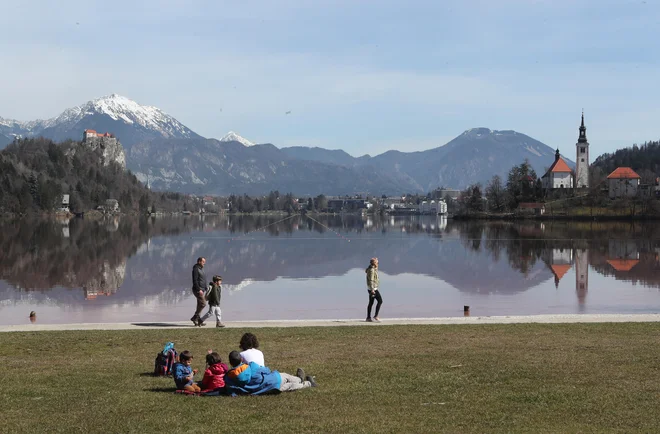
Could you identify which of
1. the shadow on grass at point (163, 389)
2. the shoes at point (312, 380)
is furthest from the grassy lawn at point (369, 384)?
the shoes at point (312, 380)

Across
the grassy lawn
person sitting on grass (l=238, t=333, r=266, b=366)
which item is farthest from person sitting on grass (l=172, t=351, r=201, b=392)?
person sitting on grass (l=238, t=333, r=266, b=366)

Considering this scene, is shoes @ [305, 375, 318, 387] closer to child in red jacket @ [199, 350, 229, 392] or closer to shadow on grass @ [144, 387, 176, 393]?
child in red jacket @ [199, 350, 229, 392]

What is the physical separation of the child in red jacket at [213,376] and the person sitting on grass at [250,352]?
1.57 feet

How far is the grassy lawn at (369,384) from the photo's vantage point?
11.8 metres

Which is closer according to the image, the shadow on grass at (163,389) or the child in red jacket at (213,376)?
the child in red jacket at (213,376)

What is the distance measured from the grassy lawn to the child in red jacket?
0.48 metres

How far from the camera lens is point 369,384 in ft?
47.3

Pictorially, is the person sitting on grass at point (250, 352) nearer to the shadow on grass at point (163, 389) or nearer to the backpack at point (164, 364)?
the shadow on grass at point (163, 389)

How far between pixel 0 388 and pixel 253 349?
4927mm

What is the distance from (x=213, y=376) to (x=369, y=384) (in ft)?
9.85

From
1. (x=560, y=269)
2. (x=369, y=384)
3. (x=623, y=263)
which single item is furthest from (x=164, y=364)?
(x=623, y=263)

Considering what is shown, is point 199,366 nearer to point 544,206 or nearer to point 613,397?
point 613,397

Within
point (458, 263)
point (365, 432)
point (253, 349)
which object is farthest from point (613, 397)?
point (458, 263)

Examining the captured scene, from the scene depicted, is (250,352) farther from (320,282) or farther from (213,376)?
(320,282)
